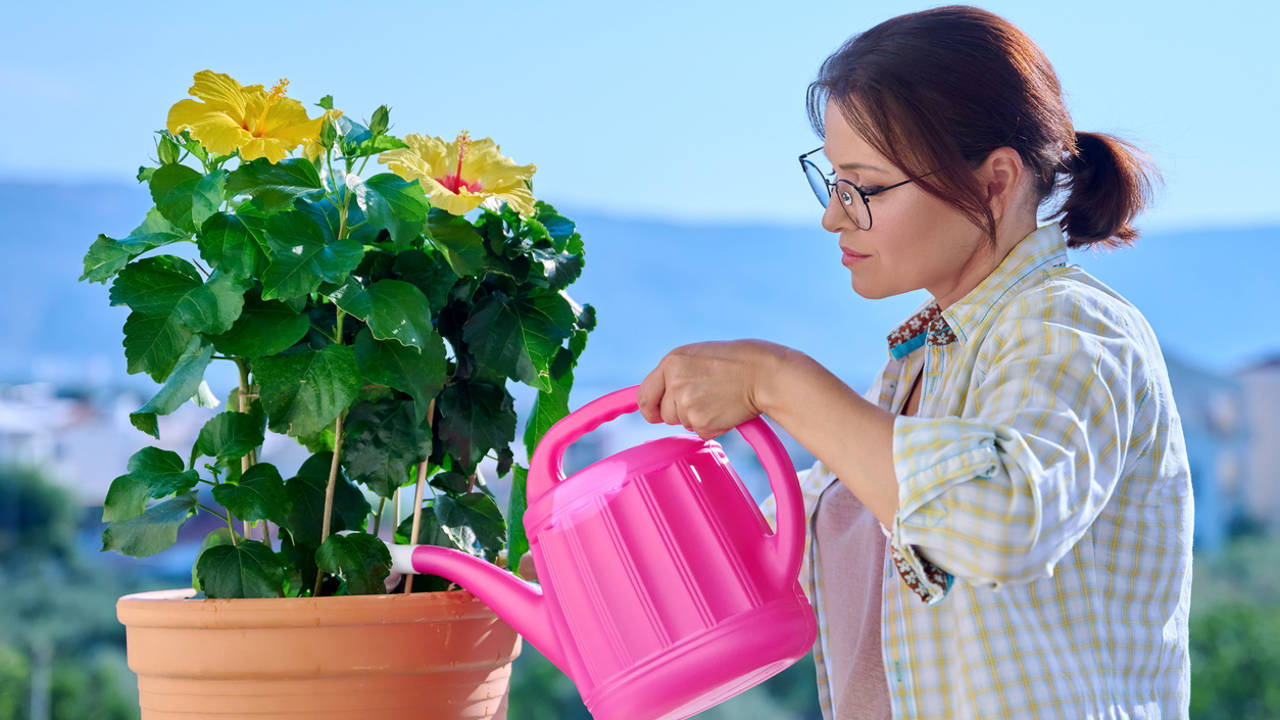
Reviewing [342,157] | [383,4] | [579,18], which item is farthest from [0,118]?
[342,157]

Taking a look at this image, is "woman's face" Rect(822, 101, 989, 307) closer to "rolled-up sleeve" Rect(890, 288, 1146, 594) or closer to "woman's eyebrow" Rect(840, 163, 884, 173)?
"woman's eyebrow" Rect(840, 163, 884, 173)

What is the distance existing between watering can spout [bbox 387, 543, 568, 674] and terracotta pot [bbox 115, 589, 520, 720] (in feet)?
0.10

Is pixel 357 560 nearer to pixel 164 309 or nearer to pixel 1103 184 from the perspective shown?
pixel 164 309

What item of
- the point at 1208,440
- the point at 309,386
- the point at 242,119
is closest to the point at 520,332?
the point at 309,386

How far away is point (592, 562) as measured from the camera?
73 cm

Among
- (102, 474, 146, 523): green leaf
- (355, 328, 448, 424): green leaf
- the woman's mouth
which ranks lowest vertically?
(102, 474, 146, 523): green leaf

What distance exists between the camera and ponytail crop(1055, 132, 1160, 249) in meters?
0.86

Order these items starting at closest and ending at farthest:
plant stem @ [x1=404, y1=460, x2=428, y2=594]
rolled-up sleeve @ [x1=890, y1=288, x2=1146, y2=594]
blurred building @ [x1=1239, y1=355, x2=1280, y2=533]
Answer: rolled-up sleeve @ [x1=890, y1=288, x2=1146, y2=594] → plant stem @ [x1=404, y1=460, x2=428, y2=594] → blurred building @ [x1=1239, y1=355, x2=1280, y2=533]

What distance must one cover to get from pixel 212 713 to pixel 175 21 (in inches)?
235

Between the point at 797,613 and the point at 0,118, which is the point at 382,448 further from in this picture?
the point at 0,118

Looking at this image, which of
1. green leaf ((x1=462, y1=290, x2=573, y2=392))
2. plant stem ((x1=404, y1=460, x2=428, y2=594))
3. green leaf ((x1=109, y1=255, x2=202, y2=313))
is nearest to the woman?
green leaf ((x1=462, y1=290, x2=573, y2=392))

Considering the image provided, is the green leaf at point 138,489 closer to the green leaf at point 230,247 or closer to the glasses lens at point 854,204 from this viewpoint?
the green leaf at point 230,247

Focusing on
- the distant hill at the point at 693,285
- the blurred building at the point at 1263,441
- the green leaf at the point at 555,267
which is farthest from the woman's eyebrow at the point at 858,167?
the blurred building at the point at 1263,441

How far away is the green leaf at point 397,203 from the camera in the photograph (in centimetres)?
77
